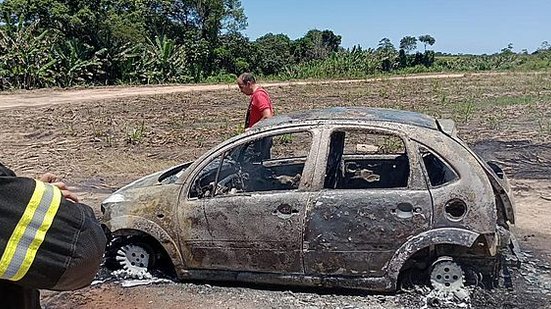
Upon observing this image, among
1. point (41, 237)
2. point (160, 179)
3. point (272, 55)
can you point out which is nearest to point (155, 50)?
point (272, 55)

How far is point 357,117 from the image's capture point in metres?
5.30

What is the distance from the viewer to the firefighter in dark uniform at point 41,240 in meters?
1.26

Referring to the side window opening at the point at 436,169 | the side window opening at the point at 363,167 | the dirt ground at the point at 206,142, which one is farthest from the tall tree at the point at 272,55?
the side window opening at the point at 436,169

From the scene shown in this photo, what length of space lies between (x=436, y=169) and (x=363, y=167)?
119 centimetres

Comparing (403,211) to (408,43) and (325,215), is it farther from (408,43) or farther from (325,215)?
(408,43)

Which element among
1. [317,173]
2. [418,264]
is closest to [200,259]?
[317,173]

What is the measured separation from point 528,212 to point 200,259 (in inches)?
193

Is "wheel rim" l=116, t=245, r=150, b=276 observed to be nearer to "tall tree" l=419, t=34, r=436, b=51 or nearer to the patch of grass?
the patch of grass

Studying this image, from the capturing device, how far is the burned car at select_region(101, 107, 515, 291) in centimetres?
481

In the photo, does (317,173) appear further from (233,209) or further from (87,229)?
(87,229)

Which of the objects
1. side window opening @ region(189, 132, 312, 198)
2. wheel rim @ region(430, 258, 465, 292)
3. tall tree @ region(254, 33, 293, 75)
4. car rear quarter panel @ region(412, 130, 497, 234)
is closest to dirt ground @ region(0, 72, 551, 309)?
wheel rim @ region(430, 258, 465, 292)

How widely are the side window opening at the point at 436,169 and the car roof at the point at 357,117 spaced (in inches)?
11.9

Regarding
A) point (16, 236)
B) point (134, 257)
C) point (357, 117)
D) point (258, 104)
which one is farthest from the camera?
point (258, 104)

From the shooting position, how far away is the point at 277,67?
49.9 m
